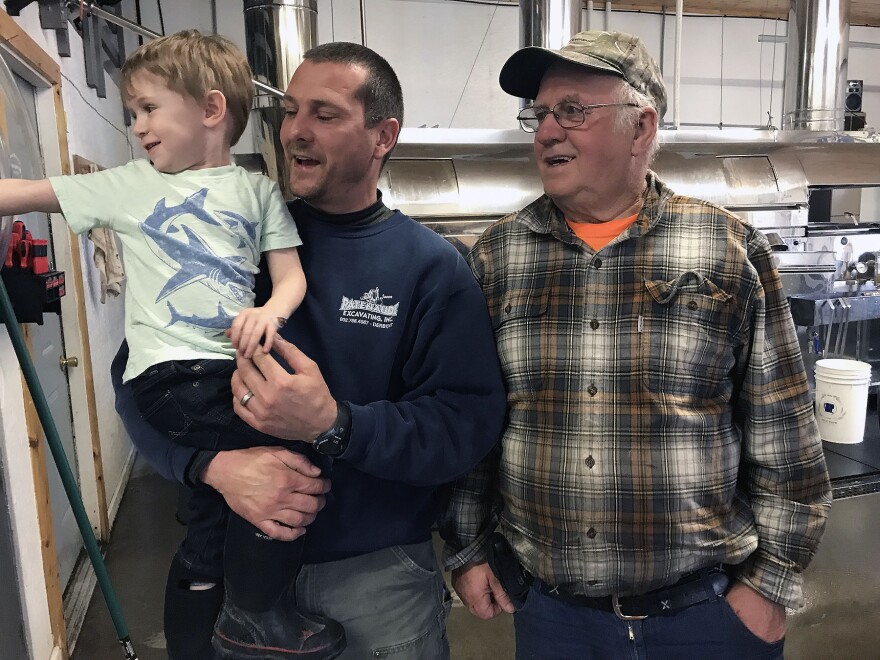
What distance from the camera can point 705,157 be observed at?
381 cm

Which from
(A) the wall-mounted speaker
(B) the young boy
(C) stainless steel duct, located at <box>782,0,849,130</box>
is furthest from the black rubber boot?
(A) the wall-mounted speaker

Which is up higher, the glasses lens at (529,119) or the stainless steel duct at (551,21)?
the stainless steel duct at (551,21)

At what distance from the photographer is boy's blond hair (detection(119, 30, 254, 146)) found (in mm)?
967

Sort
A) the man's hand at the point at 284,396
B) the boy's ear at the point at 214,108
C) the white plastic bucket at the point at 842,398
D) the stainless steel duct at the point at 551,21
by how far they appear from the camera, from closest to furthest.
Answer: the man's hand at the point at 284,396
the boy's ear at the point at 214,108
the white plastic bucket at the point at 842,398
the stainless steel duct at the point at 551,21

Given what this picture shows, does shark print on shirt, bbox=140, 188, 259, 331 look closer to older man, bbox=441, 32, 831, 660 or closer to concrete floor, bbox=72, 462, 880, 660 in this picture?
older man, bbox=441, 32, 831, 660

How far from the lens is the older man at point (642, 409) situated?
45.7 inches

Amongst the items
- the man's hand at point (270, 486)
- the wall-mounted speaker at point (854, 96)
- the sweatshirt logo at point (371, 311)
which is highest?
the wall-mounted speaker at point (854, 96)

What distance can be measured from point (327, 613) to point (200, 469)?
0.33m

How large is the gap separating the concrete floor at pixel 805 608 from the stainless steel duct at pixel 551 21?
7.91ft

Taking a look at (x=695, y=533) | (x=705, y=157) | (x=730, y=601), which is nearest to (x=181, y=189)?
(x=695, y=533)

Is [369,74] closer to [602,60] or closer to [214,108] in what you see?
[214,108]

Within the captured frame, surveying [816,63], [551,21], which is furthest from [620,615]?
[816,63]

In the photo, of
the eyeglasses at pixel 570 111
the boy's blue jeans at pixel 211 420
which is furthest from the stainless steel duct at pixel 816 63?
the boy's blue jeans at pixel 211 420

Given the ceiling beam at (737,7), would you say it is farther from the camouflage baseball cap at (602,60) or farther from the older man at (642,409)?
the older man at (642,409)
